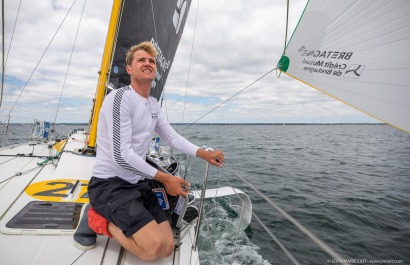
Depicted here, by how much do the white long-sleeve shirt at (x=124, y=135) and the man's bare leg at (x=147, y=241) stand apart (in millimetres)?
410

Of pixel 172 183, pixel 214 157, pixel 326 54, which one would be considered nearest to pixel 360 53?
pixel 326 54

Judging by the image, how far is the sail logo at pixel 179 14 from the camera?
4.89 meters

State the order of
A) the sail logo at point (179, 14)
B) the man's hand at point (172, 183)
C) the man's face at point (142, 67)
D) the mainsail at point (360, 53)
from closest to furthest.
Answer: the mainsail at point (360, 53) < the man's hand at point (172, 183) < the man's face at point (142, 67) < the sail logo at point (179, 14)

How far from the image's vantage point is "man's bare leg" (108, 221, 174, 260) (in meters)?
1.64

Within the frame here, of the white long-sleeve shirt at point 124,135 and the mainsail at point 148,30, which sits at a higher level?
the mainsail at point 148,30

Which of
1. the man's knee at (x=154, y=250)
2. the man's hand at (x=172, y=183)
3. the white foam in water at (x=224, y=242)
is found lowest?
the white foam in water at (x=224, y=242)

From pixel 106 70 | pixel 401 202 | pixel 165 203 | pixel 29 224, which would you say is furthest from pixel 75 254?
pixel 401 202

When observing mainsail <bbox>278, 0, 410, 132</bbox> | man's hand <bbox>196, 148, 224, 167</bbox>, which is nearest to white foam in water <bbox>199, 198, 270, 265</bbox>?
man's hand <bbox>196, 148, 224, 167</bbox>

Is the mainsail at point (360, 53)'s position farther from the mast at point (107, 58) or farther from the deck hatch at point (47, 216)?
the mast at point (107, 58)

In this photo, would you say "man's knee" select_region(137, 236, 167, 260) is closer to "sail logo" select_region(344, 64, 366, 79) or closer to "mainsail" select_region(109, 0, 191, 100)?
"sail logo" select_region(344, 64, 366, 79)

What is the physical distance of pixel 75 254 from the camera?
5.77 feet

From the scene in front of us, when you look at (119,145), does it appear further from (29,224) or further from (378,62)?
(378,62)

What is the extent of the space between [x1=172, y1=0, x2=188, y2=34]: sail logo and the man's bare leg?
4.60 metres

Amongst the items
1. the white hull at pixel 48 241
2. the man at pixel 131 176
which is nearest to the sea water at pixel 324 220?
the man at pixel 131 176
